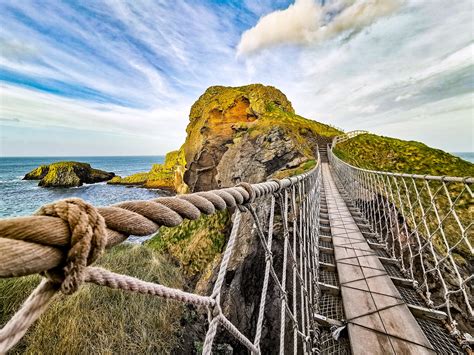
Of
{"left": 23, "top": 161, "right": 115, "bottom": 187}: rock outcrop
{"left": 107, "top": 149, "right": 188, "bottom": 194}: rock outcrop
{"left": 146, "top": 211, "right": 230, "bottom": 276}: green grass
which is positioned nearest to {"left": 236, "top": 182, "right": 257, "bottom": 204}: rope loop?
{"left": 146, "top": 211, "right": 230, "bottom": 276}: green grass

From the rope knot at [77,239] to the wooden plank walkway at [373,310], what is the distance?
1.82 metres

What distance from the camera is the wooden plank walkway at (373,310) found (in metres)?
1.45

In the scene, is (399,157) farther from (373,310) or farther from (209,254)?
(373,310)

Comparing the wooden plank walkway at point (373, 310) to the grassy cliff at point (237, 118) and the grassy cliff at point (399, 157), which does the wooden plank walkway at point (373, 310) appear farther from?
the grassy cliff at point (399, 157)

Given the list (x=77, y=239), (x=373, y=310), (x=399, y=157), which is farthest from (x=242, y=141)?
(x=77, y=239)

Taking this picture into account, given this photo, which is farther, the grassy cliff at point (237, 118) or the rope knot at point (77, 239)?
the grassy cliff at point (237, 118)

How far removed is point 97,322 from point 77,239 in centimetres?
467

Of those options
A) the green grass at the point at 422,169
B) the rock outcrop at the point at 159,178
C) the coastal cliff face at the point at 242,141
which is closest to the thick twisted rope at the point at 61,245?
the green grass at the point at 422,169

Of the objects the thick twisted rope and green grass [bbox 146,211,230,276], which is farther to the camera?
green grass [bbox 146,211,230,276]

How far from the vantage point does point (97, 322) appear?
3.74m

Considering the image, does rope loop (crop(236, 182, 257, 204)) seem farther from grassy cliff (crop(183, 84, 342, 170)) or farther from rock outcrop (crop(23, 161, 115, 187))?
rock outcrop (crop(23, 161, 115, 187))

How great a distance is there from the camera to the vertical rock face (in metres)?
5.36

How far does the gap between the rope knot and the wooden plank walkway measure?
71.7 inches

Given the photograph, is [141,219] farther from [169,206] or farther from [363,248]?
[363,248]
